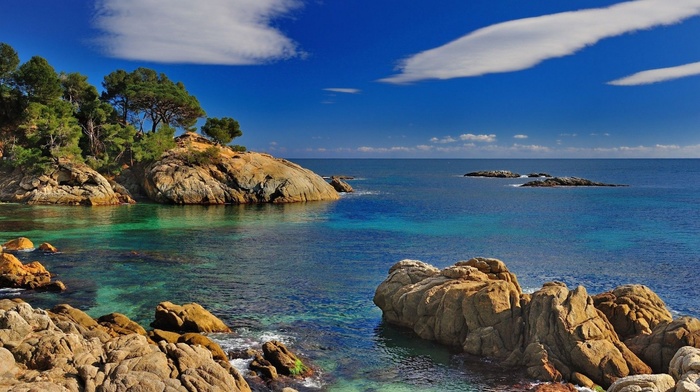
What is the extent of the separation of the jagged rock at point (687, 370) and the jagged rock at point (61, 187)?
79.0m

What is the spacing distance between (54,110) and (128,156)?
14.8 m

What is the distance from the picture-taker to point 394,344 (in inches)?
986

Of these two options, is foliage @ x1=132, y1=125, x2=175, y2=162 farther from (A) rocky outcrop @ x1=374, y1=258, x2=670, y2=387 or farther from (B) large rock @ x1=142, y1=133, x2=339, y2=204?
(A) rocky outcrop @ x1=374, y1=258, x2=670, y2=387

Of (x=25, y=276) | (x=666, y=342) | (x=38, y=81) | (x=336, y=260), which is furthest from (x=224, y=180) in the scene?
(x=666, y=342)

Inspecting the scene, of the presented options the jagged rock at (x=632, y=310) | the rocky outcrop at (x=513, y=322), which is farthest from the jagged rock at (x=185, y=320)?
the jagged rock at (x=632, y=310)

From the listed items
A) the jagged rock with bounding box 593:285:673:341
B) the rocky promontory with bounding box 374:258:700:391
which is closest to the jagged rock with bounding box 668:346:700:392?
the rocky promontory with bounding box 374:258:700:391

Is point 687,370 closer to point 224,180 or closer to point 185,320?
point 185,320

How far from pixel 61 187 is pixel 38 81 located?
1837cm

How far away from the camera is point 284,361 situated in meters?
21.4

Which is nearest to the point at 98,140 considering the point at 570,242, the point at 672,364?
the point at 570,242

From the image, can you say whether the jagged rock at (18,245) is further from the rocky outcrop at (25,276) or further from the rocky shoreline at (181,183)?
the rocky shoreline at (181,183)

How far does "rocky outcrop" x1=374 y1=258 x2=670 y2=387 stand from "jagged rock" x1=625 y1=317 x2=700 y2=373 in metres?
0.72

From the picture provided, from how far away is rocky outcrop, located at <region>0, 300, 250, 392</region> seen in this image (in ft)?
48.5

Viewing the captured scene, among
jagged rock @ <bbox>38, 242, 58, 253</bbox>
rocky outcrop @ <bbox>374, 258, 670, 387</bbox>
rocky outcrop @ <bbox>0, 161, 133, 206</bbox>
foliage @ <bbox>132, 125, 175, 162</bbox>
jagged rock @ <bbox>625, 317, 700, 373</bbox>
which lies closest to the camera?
jagged rock @ <bbox>625, 317, 700, 373</bbox>
